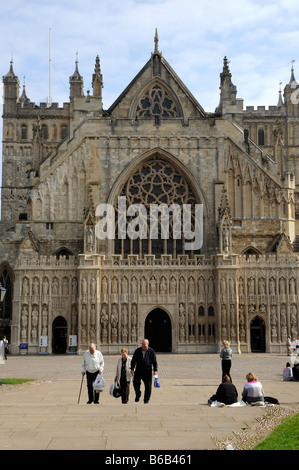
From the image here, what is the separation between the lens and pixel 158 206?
144 ft

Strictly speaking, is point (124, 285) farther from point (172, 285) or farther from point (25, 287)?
point (25, 287)

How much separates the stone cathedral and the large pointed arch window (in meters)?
0.08

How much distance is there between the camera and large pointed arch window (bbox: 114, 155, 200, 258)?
43.6 meters

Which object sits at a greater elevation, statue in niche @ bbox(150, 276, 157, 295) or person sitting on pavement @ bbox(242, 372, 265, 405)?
statue in niche @ bbox(150, 276, 157, 295)

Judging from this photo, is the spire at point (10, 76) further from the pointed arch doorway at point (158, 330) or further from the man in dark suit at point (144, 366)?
the man in dark suit at point (144, 366)

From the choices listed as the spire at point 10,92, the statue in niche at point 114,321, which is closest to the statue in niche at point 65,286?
the statue in niche at point 114,321

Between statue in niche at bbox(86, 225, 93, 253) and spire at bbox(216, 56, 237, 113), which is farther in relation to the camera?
spire at bbox(216, 56, 237, 113)

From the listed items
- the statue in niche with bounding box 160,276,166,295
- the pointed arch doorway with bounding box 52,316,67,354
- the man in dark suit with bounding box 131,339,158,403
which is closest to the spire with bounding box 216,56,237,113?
the statue in niche with bounding box 160,276,166,295

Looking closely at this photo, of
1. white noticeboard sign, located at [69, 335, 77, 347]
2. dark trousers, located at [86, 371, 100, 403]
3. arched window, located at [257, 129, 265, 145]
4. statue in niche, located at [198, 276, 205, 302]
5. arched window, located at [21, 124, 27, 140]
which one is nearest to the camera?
dark trousers, located at [86, 371, 100, 403]

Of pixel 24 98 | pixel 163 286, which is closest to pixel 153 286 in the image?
pixel 163 286

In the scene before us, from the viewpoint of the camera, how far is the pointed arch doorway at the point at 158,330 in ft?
135

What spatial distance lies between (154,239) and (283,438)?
3303 cm

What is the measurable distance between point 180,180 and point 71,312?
12218mm

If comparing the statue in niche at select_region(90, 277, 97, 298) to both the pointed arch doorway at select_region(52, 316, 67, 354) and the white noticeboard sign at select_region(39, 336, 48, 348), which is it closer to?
the pointed arch doorway at select_region(52, 316, 67, 354)
